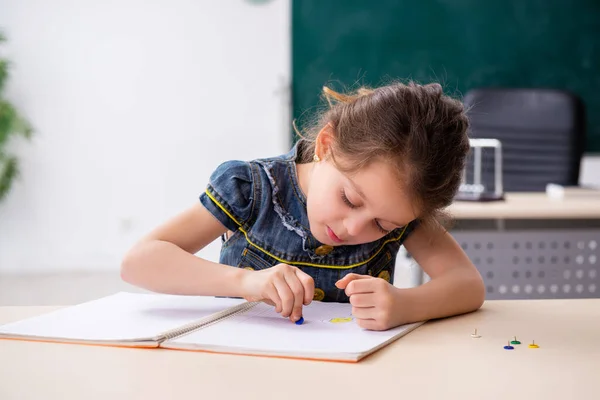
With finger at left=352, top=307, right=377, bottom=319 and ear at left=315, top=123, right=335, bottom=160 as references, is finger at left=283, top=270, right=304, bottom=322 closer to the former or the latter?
finger at left=352, top=307, right=377, bottom=319

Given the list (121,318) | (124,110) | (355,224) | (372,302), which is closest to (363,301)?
(372,302)

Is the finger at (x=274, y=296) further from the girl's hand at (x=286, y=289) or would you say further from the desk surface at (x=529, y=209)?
the desk surface at (x=529, y=209)

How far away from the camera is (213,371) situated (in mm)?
849

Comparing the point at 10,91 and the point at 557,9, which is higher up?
the point at 557,9

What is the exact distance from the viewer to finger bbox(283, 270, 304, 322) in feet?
3.43

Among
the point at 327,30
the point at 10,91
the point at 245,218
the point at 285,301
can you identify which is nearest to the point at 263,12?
the point at 327,30

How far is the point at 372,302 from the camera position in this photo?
3.50ft

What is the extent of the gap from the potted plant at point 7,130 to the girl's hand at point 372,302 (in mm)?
3968

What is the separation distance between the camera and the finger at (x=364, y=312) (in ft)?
3.43

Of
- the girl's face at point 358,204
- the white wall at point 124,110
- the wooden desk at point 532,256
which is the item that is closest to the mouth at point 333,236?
the girl's face at point 358,204

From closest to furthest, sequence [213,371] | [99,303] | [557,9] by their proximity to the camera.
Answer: [213,371] < [99,303] < [557,9]

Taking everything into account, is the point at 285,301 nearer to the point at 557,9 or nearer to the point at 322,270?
the point at 322,270

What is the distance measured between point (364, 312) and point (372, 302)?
0.07 ft

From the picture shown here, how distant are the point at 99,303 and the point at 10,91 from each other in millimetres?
3914
